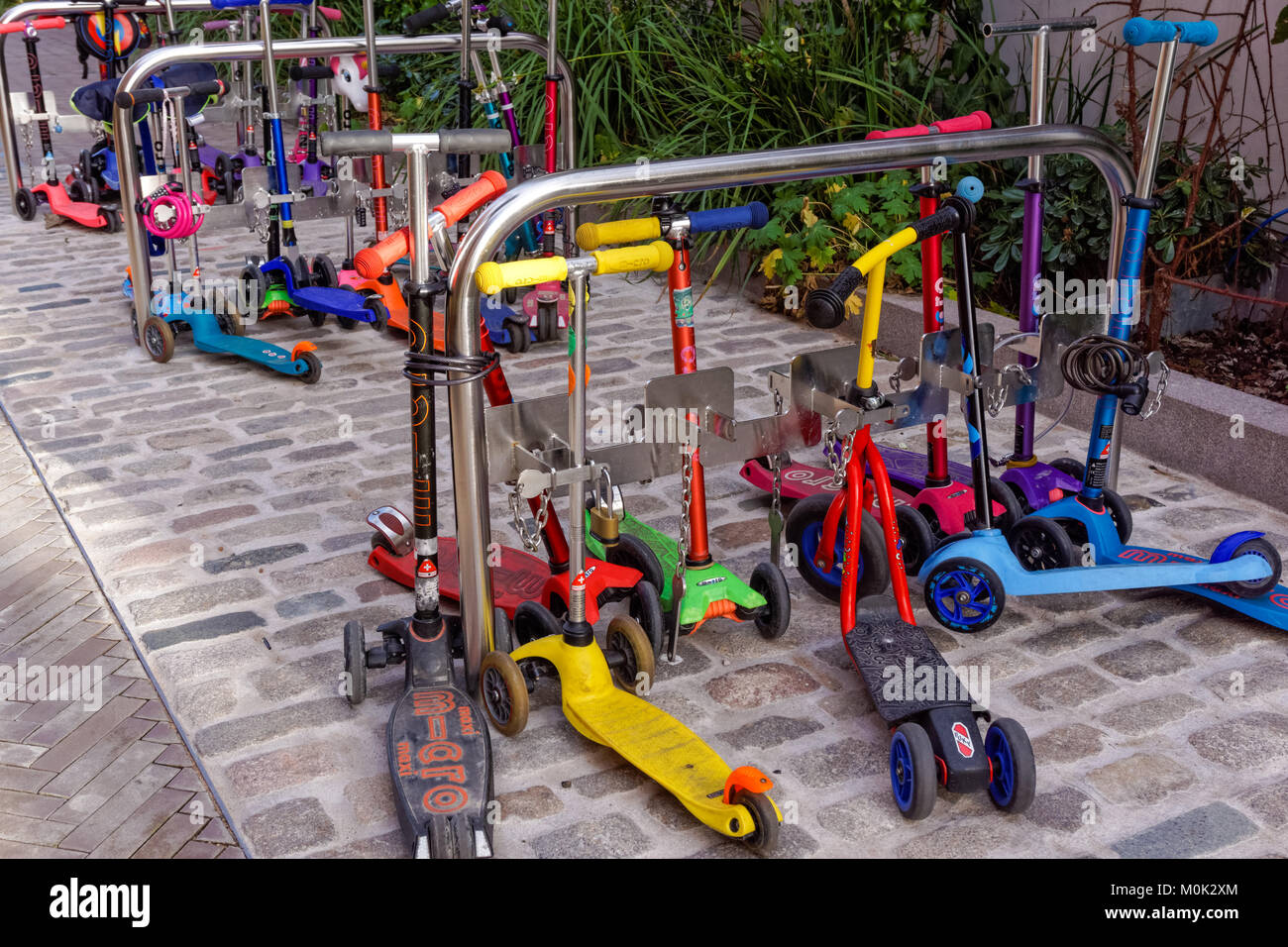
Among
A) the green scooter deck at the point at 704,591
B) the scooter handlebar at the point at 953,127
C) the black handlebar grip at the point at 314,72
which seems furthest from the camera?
the black handlebar grip at the point at 314,72

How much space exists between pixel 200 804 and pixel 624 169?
65.5 inches

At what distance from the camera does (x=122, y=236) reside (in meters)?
7.82

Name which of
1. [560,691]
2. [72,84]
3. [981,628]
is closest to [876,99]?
[981,628]

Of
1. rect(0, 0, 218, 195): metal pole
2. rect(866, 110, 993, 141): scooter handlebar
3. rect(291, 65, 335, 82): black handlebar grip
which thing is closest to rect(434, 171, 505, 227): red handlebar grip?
rect(866, 110, 993, 141): scooter handlebar

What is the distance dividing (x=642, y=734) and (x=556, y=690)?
0.42m

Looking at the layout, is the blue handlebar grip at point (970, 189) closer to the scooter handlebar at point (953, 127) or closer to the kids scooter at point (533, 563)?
the scooter handlebar at point (953, 127)

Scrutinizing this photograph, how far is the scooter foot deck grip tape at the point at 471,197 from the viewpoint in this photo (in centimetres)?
285

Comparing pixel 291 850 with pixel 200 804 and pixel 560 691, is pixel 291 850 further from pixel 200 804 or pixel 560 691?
pixel 560 691

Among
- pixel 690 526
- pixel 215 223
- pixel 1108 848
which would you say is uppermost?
pixel 215 223

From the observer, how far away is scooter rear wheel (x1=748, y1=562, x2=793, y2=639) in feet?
11.3

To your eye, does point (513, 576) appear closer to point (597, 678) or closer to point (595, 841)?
point (597, 678)

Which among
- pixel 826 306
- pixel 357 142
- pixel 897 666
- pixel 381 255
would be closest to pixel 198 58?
pixel 357 142

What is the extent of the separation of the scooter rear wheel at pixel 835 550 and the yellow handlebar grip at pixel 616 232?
0.95m

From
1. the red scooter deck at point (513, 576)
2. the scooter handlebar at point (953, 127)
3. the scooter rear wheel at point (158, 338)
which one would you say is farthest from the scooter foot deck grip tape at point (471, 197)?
the scooter rear wheel at point (158, 338)
